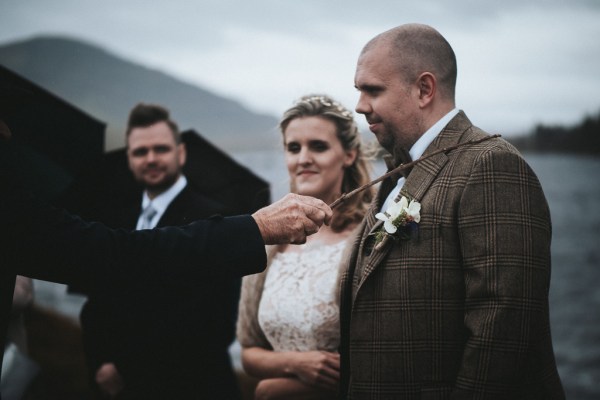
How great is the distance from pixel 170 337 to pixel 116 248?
1.47 metres

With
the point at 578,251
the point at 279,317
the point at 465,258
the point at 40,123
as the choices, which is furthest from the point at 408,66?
the point at 578,251

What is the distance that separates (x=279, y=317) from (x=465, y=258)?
1275 millimetres

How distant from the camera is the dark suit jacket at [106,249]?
71.1 inches

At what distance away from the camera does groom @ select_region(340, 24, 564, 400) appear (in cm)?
180

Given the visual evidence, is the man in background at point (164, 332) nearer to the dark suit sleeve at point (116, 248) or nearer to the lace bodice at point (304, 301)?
the lace bodice at point (304, 301)

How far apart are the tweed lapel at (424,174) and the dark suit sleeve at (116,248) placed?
41 centimetres

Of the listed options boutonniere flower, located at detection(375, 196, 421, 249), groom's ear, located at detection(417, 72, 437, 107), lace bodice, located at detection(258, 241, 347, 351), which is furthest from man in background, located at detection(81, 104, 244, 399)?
groom's ear, located at detection(417, 72, 437, 107)

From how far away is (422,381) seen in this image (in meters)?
1.95

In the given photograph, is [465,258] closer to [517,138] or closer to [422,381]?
[422,381]

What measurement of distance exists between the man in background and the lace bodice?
542 mm

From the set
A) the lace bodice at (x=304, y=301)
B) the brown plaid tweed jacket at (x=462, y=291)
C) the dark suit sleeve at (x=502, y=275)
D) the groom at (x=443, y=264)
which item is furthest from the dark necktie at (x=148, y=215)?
the dark suit sleeve at (x=502, y=275)

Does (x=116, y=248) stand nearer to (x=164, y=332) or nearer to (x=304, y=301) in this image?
(x=304, y=301)

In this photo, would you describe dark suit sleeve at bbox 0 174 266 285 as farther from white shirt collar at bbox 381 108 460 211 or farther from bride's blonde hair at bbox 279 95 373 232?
bride's blonde hair at bbox 279 95 373 232

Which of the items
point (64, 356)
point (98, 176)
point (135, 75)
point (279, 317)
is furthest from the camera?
point (135, 75)
